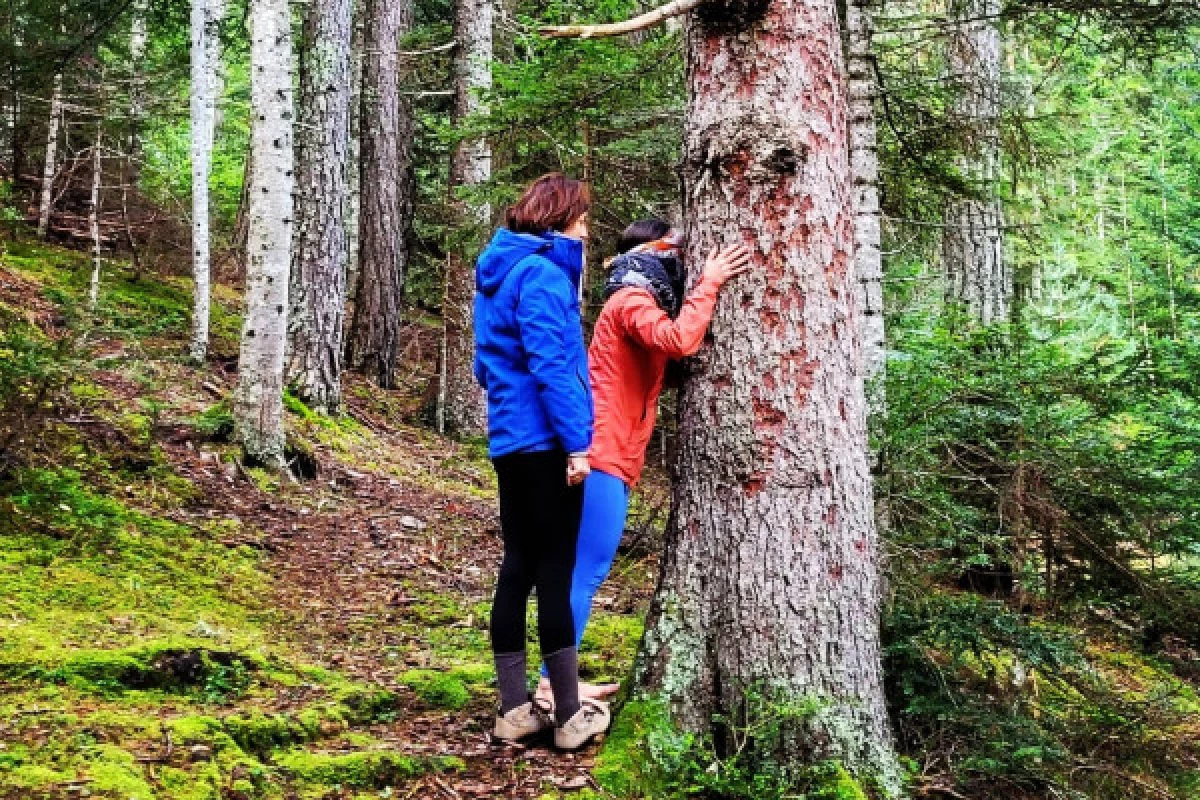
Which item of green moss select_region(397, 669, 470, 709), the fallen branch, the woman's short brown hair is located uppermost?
the fallen branch

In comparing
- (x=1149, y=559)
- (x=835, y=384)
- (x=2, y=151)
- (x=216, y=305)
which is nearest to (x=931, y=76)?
(x=1149, y=559)

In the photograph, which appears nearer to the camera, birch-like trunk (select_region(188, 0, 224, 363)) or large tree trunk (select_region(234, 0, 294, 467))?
large tree trunk (select_region(234, 0, 294, 467))

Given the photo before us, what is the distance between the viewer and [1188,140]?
1162 centimetres

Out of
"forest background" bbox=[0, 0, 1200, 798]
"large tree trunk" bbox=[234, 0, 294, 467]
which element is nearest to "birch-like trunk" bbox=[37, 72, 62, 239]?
"forest background" bbox=[0, 0, 1200, 798]

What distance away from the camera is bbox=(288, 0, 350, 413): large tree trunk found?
410 inches

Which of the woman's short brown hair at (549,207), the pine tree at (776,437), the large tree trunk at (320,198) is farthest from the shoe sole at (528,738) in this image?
the large tree trunk at (320,198)

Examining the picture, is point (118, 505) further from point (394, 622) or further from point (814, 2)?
point (814, 2)

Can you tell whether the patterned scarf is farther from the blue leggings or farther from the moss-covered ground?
the moss-covered ground

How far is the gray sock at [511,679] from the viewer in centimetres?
387

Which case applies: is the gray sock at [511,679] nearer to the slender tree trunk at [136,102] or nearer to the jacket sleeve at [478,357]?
the jacket sleeve at [478,357]

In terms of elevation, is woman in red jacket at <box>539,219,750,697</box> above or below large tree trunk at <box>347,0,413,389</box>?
below

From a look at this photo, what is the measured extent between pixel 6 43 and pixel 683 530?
10635mm

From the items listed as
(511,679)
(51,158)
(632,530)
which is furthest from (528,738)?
(51,158)

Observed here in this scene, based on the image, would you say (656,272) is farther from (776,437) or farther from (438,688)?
(438,688)
